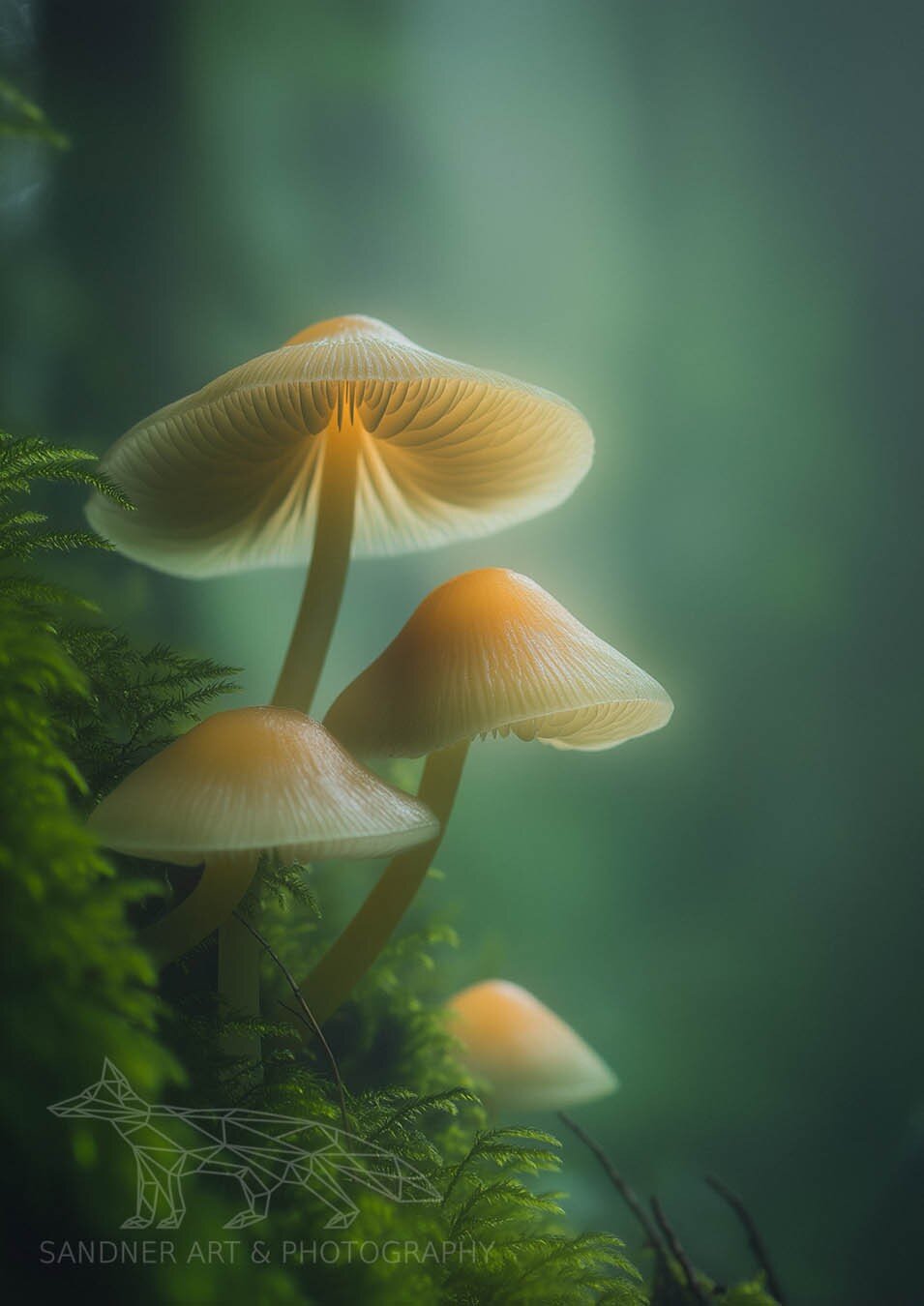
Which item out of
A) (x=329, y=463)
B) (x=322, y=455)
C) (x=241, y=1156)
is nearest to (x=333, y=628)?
(x=329, y=463)

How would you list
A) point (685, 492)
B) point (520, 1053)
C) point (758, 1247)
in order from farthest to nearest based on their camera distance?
point (685, 492), point (520, 1053), point (758, 1247)

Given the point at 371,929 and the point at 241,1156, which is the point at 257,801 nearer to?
the point at 241,1156

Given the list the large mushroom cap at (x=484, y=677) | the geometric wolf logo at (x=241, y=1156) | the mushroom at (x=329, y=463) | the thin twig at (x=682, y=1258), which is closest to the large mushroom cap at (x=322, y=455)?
the mushroom at (x=329, y=463)

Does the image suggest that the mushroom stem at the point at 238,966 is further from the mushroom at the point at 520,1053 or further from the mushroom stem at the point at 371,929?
the mushroom at the point at 520,1053

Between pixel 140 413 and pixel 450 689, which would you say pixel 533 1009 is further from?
pixel 140 413

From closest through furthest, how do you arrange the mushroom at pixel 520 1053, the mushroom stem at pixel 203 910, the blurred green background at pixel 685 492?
the mushroom stem at pixel 203 910 → the mushroom at pixel 520 1053 → the blurred green background at pixel 685 492

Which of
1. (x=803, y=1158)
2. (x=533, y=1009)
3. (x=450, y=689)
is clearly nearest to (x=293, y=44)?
(x=450, y=689)
